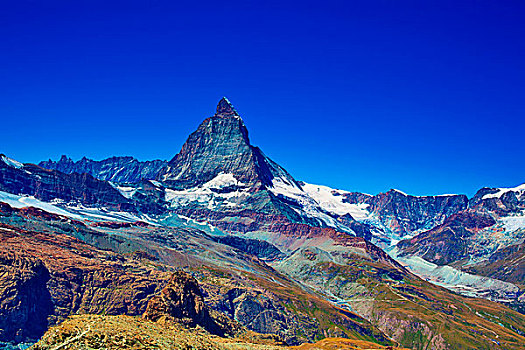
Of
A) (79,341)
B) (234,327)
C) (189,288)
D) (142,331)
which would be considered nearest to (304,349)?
(234,327)

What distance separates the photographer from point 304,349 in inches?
4970

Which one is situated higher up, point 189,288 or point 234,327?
point 189,288

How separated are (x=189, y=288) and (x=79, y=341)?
77495 millimetres

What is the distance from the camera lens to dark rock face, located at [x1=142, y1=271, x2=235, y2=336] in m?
112

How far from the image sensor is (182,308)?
11688 cm

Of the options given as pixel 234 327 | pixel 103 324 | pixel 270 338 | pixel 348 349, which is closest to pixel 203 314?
pixel 234 327

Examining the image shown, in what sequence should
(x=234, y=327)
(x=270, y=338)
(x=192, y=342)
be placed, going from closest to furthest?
(x=192, y=342) < (x=234, y=327) < (x=270, y=338)

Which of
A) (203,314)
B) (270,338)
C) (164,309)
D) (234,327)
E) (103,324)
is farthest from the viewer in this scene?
(270,338)

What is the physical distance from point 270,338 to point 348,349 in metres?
24.4

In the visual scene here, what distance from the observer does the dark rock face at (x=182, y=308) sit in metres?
112

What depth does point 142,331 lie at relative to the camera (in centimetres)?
6331

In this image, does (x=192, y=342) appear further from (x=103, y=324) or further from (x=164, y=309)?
(x=164, y=309)

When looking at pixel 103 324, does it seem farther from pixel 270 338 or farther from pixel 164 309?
pixel 270 338

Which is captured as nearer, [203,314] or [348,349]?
[203,314]
